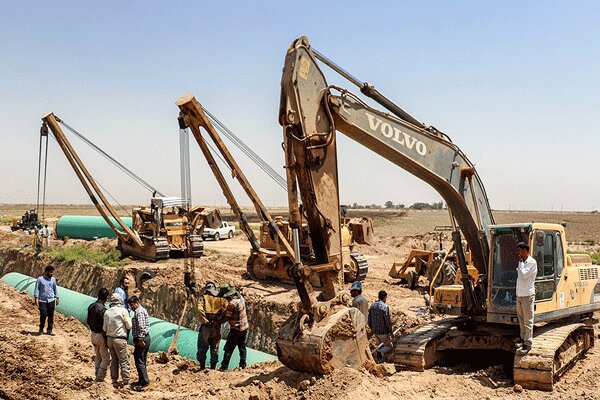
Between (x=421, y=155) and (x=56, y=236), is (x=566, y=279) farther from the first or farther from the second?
(x=56, y=236)

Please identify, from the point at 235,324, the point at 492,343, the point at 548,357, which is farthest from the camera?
the point at 235,324

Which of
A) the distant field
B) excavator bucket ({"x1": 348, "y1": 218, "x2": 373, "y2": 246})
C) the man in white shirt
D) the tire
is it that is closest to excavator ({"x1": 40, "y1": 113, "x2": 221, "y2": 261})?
excavator bucket ({"x1": 348, "y1": 218, "x2": 373, "y2": 246})

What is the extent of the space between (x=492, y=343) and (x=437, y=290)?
1.30m

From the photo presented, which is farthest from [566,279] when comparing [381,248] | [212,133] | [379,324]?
[381,248]

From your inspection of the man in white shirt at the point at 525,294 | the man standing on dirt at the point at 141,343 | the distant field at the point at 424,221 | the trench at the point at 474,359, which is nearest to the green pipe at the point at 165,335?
the man standing on dirt at the point at 141,343

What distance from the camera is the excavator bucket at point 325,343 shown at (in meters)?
8.54

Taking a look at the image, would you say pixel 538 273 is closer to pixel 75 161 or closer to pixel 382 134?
pixel 382 134

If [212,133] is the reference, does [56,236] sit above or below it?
below

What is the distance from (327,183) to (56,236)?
113 feet

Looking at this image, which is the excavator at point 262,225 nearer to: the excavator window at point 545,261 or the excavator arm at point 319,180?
the excavator window at point 545,261

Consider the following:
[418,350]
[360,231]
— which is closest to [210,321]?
[418,350]

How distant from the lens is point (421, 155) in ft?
33.1

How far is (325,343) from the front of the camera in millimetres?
8547

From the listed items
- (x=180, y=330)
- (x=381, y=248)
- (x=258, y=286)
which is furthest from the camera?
(x=381, y=248)
